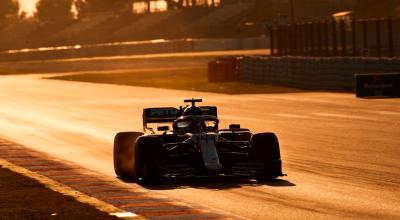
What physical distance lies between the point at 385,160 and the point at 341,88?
27.3m

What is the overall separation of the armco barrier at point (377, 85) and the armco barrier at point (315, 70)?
1.04 metres

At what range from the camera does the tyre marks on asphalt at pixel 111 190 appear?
13.8 meters

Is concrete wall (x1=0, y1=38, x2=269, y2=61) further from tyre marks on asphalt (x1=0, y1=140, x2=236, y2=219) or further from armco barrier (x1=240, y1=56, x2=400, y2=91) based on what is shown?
tyre marks on asphalt (x1=0, y1=140, x2=236, y2=219)

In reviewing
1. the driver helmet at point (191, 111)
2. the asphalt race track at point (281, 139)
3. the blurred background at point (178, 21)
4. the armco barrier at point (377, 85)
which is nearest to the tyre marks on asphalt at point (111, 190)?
the asphalt race track at point (281, 139)

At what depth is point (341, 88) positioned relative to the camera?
46969 millimetres

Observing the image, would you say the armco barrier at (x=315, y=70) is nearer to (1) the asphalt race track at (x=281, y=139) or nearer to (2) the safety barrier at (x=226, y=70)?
(1) the asphalt race track at (x=281, y=139)

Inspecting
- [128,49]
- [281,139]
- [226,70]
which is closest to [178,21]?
[128,49]

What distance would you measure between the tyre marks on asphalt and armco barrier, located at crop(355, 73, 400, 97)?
2094 cm

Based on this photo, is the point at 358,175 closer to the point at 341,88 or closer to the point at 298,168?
the point at 298,168

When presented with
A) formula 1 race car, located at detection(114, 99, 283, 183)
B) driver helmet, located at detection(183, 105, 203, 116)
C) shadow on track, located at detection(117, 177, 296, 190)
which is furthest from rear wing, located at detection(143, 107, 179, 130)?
shadow on track, located at detection(117, 177, 296, 190)

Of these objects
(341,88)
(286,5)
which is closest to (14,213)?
(341,88)

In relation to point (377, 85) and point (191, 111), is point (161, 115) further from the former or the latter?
point (377, 85)

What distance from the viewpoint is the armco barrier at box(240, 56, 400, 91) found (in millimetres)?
44812

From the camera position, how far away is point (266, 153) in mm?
17078
